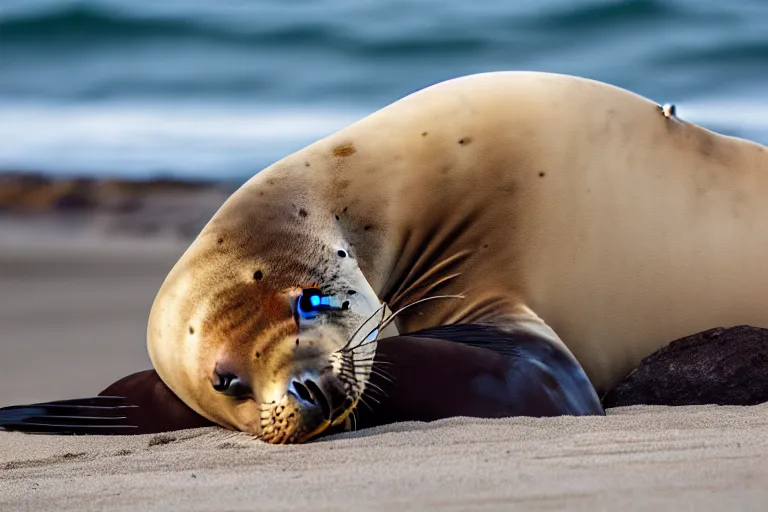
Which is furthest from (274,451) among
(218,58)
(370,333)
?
(218,58)

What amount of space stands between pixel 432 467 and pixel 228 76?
1414 cm

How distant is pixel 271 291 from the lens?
3.78 meters

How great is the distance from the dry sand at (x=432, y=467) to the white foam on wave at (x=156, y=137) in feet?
29.7

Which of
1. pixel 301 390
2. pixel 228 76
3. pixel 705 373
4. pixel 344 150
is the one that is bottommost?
pixel 705 373

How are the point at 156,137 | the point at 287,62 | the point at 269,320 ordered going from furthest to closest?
1. the point at 287,62
2. the point at 156,137
3. the point at 269,320

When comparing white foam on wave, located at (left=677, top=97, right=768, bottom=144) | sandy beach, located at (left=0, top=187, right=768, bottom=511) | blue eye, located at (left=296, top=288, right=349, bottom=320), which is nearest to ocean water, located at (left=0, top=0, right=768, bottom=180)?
white foam on wave, located at (left=677, top=97, right=768, bottom=144)

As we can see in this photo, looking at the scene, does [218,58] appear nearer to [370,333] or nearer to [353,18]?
[353,18]

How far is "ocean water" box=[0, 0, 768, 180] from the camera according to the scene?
46.4 feet

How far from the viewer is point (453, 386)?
369 centimetres

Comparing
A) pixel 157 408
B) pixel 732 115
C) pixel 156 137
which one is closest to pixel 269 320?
pixel 157 408

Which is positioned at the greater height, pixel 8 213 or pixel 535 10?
pixel 535 10

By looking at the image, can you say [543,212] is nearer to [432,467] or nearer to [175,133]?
[432,467]

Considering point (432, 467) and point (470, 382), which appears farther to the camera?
point (470, 382)

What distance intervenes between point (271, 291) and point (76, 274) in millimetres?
5123
